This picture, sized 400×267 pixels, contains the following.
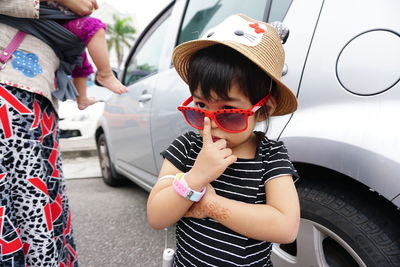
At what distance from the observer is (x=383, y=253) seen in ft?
3.18

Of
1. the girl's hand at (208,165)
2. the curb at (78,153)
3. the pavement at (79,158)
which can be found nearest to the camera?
the girl's hand at (208,165)

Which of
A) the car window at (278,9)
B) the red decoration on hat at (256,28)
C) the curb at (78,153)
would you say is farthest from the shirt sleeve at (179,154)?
the curb at (78,153)

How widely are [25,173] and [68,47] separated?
53 cm

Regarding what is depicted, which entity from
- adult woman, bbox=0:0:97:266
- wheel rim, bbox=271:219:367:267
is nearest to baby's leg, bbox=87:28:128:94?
adult woman, bbox=0:0:97:266

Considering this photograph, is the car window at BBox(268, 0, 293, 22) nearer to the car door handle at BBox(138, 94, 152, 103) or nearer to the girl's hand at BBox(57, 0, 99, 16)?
the girl's hand at BBox(57, 0, 99, 16)

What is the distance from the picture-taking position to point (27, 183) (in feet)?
3.51

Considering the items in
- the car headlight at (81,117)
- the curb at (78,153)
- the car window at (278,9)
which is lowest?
the curb at (78,153)

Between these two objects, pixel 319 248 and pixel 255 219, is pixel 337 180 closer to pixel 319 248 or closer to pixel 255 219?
pixel 319 248

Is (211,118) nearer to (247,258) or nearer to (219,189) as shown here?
(219,189)

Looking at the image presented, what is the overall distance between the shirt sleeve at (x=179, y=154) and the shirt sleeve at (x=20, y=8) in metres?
0.66

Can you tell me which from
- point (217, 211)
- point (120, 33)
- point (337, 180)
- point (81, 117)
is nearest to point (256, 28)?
point (217, 211)

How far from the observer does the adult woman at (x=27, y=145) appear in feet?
3.30

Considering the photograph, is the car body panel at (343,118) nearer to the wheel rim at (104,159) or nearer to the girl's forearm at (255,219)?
the girl's forearm at (255,219)

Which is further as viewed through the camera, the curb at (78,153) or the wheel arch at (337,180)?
the curb at (78,153)
